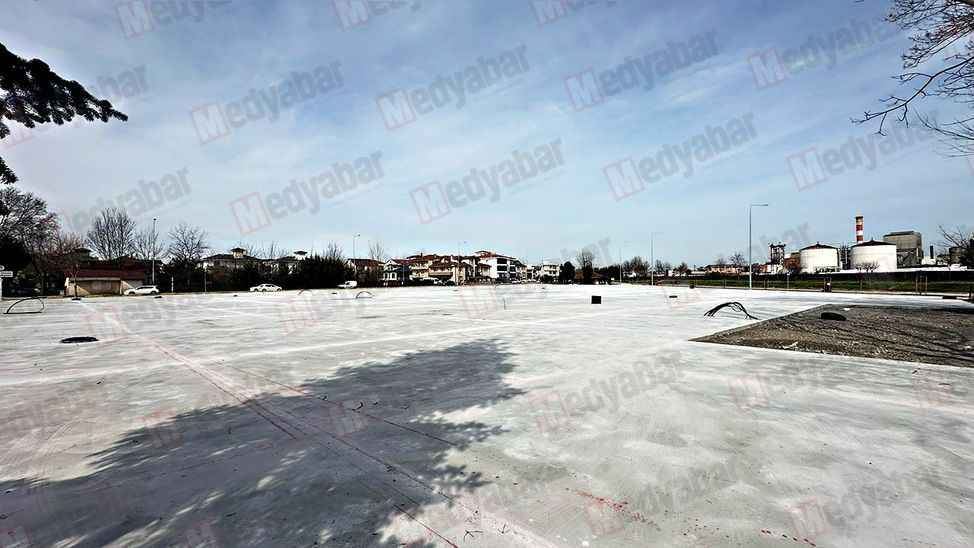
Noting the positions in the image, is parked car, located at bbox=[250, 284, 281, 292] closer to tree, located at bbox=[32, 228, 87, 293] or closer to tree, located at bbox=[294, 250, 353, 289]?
tree, located at bbox=[294, 250, 353, 289]

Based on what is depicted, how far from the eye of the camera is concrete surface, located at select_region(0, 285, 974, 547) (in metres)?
3.04

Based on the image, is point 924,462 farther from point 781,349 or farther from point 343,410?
point 781,349

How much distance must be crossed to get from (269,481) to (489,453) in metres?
1.97

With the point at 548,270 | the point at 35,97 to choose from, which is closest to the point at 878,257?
the point at 548,270

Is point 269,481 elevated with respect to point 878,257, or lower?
lower

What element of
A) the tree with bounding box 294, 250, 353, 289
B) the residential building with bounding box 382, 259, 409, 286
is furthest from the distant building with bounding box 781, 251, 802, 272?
the tree with bounding box 294, 250, 353, 289

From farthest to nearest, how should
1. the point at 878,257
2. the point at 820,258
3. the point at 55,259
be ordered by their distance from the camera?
the point at 820,258, the point at 878,257, the point at 55,259

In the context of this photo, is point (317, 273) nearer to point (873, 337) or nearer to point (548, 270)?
point (873, 337)

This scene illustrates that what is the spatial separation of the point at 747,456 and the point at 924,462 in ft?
5.02

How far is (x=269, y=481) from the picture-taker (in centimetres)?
377

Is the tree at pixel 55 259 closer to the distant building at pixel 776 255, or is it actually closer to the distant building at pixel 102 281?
the distant building at pixel 102 281

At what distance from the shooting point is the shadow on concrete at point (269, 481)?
3.00 m

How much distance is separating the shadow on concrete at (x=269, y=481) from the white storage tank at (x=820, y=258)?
117m

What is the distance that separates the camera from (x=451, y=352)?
10.4m
